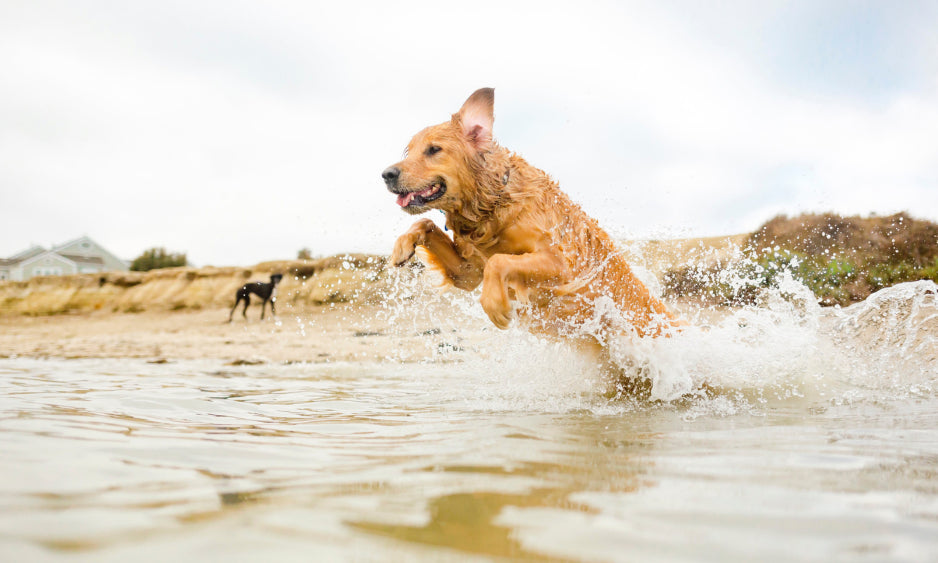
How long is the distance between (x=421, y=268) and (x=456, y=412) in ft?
4.94

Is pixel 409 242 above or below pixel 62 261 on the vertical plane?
below

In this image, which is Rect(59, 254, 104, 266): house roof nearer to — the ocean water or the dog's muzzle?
the ocean water

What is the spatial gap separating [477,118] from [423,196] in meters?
0.65

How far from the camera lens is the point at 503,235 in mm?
4000

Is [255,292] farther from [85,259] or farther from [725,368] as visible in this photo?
[85,259]

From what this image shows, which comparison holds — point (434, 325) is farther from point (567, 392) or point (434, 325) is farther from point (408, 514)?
point (408, 514)

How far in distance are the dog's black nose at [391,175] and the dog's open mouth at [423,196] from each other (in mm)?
111

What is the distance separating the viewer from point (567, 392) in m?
4.69

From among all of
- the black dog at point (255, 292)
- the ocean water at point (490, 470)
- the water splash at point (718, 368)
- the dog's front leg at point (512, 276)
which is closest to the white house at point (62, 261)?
the black dog at point (255, 292)

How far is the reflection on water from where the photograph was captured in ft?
4.20

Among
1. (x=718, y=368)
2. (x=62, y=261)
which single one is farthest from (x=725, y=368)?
(x=62, y=261)

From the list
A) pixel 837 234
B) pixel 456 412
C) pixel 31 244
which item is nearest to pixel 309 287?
pixel 837 234

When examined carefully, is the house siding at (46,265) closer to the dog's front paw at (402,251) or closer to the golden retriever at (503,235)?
the dog's front paw at (402,251)

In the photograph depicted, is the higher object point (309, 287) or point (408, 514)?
point (309, 287)
